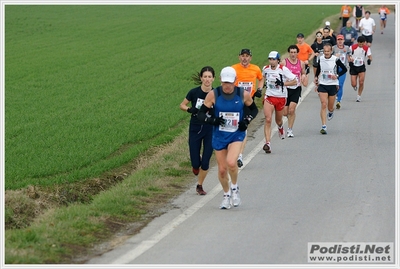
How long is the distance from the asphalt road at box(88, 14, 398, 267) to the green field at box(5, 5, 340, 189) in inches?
112

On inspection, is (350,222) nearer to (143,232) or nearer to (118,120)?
(143,232)

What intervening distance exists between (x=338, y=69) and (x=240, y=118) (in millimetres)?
7645

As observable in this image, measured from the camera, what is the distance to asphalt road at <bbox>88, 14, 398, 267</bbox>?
9625mm

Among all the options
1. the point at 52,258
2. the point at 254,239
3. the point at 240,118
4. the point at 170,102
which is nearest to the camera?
the point at 52,258

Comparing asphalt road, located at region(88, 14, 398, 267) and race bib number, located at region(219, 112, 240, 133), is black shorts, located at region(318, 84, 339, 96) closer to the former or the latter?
asphalt road, located at region(88, 14, 398, 267)

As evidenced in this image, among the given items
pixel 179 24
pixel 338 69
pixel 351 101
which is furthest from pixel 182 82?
pixel 179 24

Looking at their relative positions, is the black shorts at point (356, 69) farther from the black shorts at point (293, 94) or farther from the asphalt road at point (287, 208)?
the black shorts at point (293, 94)

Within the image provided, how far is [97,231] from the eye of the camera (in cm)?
1067

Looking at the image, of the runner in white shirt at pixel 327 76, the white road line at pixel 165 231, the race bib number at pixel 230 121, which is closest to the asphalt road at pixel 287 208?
the white road line at pixel 165 231

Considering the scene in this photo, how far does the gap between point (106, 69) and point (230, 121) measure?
69.2 ft

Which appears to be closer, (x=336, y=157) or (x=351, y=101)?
(x=336, y=157)

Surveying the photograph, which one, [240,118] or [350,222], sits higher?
[240,118]

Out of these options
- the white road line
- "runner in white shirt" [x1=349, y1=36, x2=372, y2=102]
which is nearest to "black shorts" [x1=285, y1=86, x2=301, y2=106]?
the white road line

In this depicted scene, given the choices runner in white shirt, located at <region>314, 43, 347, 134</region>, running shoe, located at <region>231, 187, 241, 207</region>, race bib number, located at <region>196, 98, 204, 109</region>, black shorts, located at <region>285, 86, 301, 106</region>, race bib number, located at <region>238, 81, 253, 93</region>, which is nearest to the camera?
running shoe, located at <region>231, 187, 241, 207</region>
